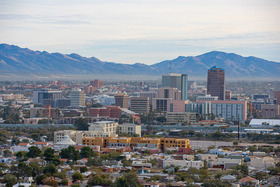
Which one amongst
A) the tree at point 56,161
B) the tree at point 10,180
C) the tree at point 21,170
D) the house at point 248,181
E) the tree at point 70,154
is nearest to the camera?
the tree at point 10,180

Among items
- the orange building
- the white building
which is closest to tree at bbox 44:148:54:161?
the orange building

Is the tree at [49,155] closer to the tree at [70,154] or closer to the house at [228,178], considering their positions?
the tree at [70,154]

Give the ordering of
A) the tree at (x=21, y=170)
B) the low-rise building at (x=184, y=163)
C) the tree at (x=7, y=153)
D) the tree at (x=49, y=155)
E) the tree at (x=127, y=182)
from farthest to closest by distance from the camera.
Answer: the tree at (x=7, y=153) < the tree at (x=49, y=155) < the low-rise building at (x=184, y=163) < the tree at (x=21, y=170) < the tree at (x=127, y=182)

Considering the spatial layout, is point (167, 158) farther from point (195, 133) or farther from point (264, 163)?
point (195, 133)

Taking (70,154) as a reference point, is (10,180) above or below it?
below

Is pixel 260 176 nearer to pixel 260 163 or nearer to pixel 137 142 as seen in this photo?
pixel 260 163

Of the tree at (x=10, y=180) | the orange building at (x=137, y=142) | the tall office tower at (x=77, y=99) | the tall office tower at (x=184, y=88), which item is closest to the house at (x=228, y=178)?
the tree at (x=10, y=180)

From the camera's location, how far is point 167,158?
36.4 meters

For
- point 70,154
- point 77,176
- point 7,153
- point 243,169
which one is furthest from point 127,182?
point 7,153

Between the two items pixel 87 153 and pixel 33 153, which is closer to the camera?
pixel 33 153

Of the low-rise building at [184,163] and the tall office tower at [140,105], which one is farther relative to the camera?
the tall office tower at [140,105]

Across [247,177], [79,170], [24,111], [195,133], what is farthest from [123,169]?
[24,111]

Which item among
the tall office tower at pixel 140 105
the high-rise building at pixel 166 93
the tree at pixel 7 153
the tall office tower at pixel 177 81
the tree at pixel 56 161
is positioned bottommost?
the tree at pixel 7 153

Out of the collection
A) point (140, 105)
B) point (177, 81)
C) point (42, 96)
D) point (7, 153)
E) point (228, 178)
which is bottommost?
point (7, 153)
